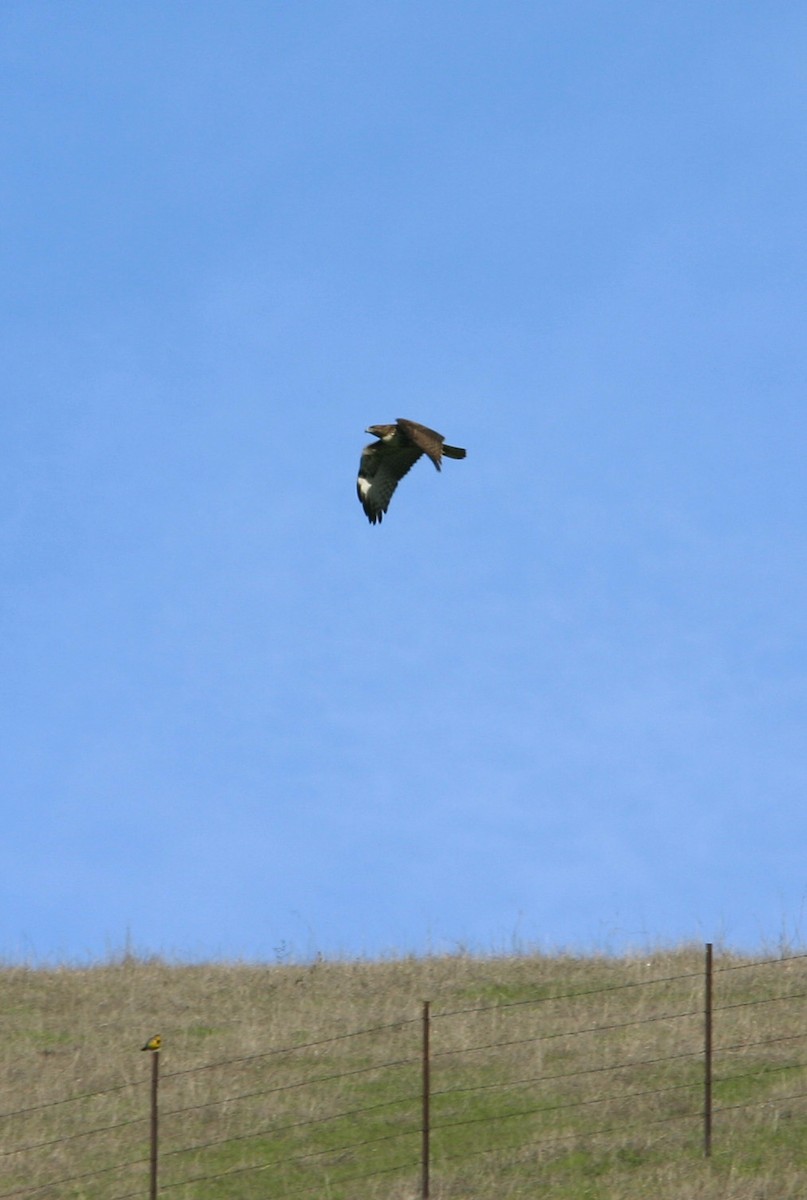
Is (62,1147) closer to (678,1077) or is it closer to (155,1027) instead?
(155,1027)

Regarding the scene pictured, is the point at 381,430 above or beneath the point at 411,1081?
above

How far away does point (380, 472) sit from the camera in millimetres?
18547

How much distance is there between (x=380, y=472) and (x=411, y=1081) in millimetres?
6190

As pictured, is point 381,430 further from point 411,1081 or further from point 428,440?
point 411,1081

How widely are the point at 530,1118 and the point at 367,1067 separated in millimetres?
2280

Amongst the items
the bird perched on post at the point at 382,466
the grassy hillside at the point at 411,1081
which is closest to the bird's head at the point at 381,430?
the bird perched on post at the point at 382,466

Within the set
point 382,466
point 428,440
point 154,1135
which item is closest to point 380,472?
point 382,466

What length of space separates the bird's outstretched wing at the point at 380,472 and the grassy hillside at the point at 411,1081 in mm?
5226

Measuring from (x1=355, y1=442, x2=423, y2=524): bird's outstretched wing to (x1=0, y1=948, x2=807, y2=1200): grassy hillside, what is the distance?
17.1 feet

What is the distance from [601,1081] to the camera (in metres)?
17.0

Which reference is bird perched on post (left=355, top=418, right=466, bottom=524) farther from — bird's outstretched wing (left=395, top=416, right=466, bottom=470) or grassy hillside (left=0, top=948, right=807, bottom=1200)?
grassy hillside (left=0, top=948, right=807, bottom=1200)

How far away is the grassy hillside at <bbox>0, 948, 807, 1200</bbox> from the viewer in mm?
15148

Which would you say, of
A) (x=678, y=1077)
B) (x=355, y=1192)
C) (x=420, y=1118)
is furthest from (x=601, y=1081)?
(x=355, y=1192)

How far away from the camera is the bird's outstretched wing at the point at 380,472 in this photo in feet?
60.3
